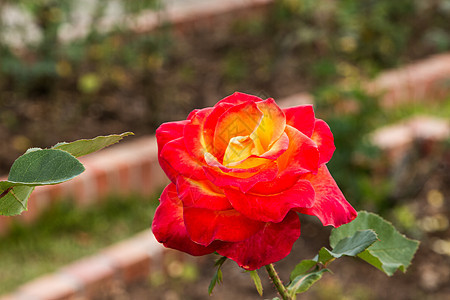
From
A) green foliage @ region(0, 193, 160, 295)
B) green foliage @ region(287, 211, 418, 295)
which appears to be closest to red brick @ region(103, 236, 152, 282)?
green foliage @ region(0, 193, 160, 295)

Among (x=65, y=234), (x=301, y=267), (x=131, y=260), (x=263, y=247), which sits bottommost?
(x=65, y=234)

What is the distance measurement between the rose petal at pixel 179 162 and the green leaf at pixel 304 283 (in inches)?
7.4

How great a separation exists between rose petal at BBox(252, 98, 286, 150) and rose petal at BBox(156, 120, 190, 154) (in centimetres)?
7

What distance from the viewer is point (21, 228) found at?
9.14ft

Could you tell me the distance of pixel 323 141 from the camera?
62cm

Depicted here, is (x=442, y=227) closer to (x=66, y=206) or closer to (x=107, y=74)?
(x=66, y=206)

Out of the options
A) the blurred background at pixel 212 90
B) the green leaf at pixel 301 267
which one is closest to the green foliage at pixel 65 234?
the blurred background at pixel 212 90

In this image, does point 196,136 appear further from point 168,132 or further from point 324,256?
point 324,256

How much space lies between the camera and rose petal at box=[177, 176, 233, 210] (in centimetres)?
55

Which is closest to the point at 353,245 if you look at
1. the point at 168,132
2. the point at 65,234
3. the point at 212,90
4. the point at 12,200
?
the point at 168,132

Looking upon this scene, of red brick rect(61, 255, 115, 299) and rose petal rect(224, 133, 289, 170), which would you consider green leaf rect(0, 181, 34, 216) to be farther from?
red brick rect(61, 255, 115, 299)

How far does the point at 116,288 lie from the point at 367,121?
1341 mm

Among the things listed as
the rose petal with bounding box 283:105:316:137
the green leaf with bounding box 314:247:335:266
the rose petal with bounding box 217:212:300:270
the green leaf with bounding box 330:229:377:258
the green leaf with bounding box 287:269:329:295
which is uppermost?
the rose petal with bounding box 283:105:316:137

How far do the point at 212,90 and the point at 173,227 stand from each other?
10.9 ft
